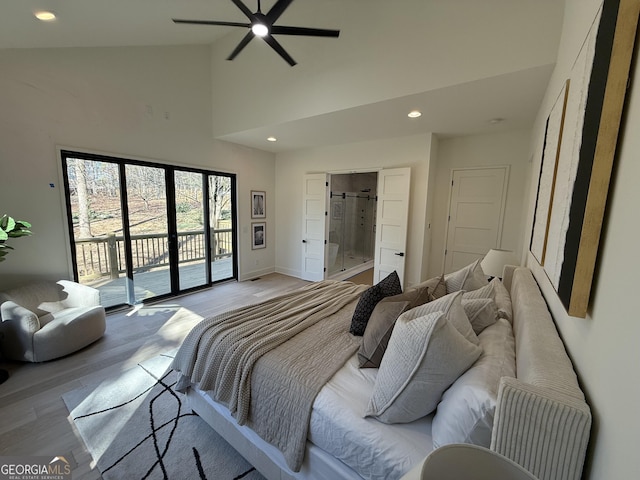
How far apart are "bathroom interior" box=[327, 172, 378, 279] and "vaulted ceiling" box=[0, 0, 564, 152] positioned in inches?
69.7

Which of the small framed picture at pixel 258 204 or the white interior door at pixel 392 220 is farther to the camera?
the small framed picture at pixel 258 204

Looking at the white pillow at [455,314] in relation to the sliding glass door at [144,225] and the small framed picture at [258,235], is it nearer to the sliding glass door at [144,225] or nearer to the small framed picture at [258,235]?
the sliding glass door at [144,225]

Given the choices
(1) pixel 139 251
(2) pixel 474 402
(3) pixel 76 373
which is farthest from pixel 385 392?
(1) pixel 139 251

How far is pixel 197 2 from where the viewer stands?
3072mm

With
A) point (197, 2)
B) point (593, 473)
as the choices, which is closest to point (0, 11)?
point (197, 2)

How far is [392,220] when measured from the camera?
4.33 meters

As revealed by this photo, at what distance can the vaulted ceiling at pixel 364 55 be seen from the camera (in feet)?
7.22

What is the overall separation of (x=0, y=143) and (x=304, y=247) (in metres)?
4.17

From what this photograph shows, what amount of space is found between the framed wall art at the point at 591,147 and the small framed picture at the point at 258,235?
492 centimetres

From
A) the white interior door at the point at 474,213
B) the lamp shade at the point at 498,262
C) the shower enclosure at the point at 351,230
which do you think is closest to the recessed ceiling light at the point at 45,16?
the shower enclosure at the point at 351,230

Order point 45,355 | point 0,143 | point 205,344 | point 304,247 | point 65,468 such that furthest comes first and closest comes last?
point 304,247
point 0,143
point 45,355
point 205,344
point 65,468

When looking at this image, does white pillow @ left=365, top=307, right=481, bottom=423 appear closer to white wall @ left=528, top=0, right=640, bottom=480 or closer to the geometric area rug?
white wall @ left=528, top=0, right=640, bottom=480

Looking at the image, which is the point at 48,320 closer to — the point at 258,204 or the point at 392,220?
the point at 258,204

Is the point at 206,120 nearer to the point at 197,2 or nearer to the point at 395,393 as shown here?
the point at 197,2
